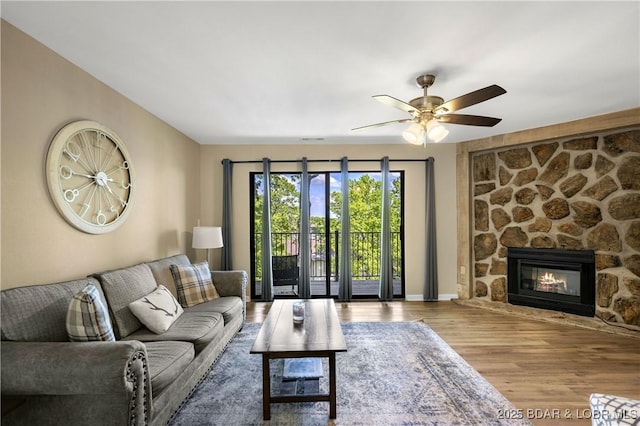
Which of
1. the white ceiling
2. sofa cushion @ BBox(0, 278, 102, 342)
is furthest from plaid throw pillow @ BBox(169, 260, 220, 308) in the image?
the white ceiling

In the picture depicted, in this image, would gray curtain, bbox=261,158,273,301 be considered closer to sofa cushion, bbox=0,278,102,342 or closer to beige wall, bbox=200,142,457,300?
beige wall, bbox=200,142,457,300

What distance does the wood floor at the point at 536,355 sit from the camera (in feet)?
7.72

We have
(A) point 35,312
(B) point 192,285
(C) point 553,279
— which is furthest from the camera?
(C) point 553,279

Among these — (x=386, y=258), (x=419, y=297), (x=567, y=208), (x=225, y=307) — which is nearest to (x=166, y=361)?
(x=225, y=307)

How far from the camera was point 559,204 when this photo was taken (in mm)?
4188

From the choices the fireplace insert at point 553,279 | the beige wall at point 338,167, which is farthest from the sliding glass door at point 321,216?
the fireplace insert at point 553,279

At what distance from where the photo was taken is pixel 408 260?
16.9ft

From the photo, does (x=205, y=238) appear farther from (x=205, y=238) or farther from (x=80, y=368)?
(x=80, y=368)

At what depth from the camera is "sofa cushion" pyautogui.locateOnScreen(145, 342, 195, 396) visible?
74.0 inches

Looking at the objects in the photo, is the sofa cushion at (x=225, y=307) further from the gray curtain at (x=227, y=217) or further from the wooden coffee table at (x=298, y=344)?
the gray curtain at (x=227, y=217)

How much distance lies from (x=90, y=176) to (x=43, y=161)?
420 mm

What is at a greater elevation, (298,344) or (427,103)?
(427,103)

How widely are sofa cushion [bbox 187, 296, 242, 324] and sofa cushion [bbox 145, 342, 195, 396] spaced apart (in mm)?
753

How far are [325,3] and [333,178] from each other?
138 inches
